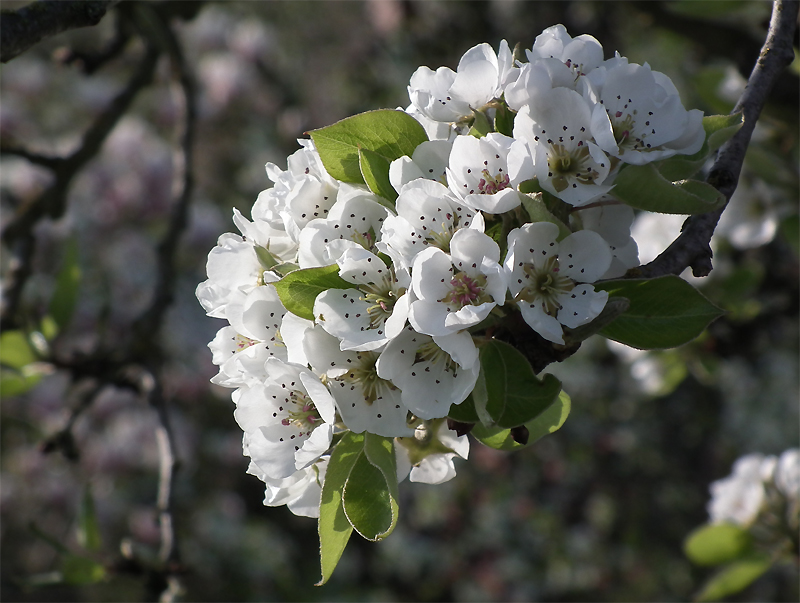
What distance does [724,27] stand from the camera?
79.1 inches

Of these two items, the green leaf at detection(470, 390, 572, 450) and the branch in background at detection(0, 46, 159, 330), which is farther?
the branch in background at detection(0, 46, 159, 330)

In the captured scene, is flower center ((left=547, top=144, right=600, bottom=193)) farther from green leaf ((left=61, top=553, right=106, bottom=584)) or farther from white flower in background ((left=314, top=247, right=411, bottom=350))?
green leaf ((left=61, top=553, right=106, bottom=584))

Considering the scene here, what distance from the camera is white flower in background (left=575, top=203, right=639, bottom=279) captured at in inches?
31.6

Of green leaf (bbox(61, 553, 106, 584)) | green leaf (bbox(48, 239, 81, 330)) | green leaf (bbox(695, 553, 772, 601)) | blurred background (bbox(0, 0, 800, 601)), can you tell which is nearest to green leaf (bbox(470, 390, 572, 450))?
green leaf (bbox(61, 553, 106, 584))

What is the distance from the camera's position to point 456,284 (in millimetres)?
693

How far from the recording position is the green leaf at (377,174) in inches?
29.2

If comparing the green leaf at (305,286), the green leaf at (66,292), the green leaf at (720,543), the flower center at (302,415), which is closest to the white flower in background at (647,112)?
the green leaf at (305,286)

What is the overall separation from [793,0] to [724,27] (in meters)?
1.20

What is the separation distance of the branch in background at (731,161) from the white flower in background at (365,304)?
0.91 ft

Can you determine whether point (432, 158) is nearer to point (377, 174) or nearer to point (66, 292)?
point (377, 174)

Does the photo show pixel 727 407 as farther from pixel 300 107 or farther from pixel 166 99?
pixel 166 99

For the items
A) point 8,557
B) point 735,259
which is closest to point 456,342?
point 735,259

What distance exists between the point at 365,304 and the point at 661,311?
32cm

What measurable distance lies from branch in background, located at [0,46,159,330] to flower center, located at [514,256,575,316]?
5.09 ft
